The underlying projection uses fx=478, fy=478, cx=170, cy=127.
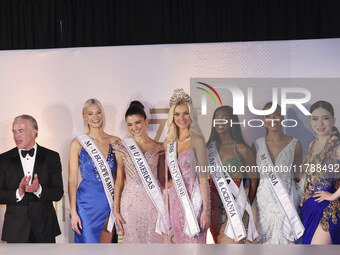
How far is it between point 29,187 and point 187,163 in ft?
4.50

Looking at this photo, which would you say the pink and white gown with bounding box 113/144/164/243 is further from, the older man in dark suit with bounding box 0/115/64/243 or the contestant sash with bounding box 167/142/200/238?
the older man in dark suit with bounding box 0/115/64/243

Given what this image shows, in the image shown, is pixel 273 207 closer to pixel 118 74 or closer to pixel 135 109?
pixel 135 109

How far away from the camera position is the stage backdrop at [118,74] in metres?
3.98

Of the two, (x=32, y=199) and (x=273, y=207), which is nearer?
(x=273, y=207)

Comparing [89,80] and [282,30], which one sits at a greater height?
[282,30]

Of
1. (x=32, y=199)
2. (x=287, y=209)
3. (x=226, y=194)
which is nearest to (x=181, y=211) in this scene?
(x=226, y=194)

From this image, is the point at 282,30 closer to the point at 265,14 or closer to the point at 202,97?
the point at 265,14

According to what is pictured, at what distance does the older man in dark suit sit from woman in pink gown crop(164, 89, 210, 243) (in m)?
1.00

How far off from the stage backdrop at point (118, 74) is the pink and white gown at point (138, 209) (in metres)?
0.29

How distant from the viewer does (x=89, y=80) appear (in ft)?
13.5

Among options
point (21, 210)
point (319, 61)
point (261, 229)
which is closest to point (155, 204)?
point (261, 229)

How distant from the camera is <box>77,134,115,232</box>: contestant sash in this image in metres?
4.06

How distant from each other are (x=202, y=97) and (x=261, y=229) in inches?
47.4

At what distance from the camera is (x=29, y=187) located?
4102mm
